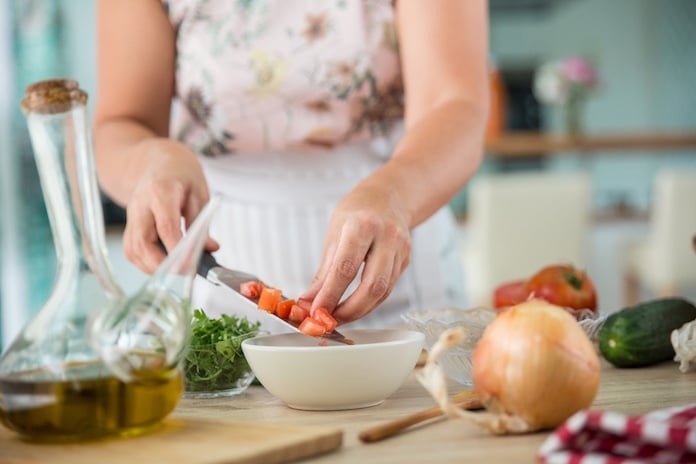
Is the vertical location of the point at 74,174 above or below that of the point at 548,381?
above

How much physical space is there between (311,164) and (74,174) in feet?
2.87

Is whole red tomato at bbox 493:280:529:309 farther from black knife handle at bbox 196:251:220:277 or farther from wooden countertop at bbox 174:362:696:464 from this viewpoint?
black knife handle at bbox 196:251:220:277

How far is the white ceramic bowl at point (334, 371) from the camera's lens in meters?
0.81

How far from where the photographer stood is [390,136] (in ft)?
5.22

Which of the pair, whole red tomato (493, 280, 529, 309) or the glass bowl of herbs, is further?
whole red tomato (493, 280, 529, 309)

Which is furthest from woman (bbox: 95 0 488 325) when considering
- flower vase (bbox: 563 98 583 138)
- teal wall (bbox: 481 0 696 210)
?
teal wall (bbox: 481 0 696 210)

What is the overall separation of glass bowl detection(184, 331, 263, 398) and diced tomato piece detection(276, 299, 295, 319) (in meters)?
0.05

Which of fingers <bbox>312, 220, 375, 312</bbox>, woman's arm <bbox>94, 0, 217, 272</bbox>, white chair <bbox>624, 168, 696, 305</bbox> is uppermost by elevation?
woman's arm <bbox>94, 0, 217, 272</bbox>

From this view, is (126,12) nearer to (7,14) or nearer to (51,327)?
(51,327)

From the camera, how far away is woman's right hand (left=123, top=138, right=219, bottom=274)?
1000mm

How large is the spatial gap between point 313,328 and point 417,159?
12.2 inches

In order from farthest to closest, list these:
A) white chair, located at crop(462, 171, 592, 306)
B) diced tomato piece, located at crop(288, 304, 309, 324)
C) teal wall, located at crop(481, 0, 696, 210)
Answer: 1. teal wall, located at crop(481, 0, 696, 210)
2. white chair, located at crop(462, 171, 592, 306)
3. diced tomato piece, located at crop(288, 304, 309, 324)

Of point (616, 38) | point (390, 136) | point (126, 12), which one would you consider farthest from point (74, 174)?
point (616, 38)

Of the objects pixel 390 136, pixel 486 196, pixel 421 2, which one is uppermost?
pixel 421 2
